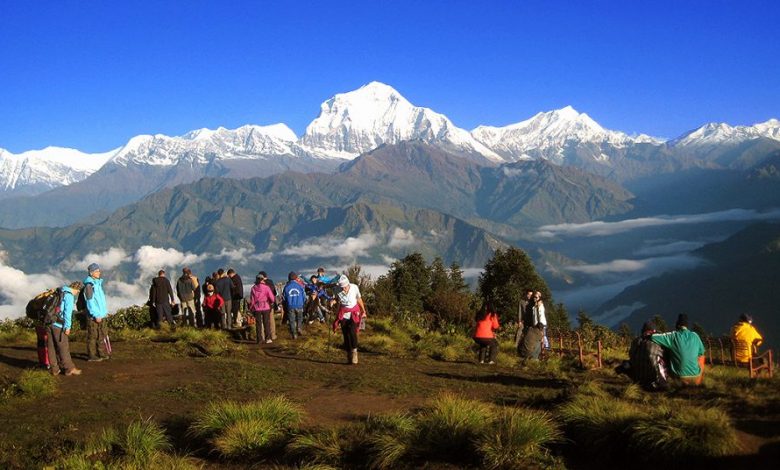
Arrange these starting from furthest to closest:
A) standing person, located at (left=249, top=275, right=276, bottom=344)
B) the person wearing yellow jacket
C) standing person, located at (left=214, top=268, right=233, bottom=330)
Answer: standing person, located at (left=214, top=268, right=233, bottom=330), standing person, located at (left=249, top=275, right=276, bottom=344), the person wearing yellow jacket

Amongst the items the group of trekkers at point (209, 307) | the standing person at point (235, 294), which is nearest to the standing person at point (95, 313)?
the group of trekkers at point (209, 307)

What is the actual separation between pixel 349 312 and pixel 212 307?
299 inches

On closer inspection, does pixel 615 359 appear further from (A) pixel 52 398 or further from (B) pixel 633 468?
(A) pixel 52 398

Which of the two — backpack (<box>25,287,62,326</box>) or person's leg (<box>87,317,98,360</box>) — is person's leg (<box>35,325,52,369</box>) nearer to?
backpack (<box>25,287,62,326</box>)

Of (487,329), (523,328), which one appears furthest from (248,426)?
(523,328)

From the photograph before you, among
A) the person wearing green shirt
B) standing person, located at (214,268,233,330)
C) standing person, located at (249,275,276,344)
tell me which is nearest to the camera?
the person wearing green shirt

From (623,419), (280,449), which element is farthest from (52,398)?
(623,419)

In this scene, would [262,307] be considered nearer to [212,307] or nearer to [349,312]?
[212,307]

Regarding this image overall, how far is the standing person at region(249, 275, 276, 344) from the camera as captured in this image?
1802 cm

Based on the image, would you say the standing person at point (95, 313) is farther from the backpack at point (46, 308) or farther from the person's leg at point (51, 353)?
the person's leg at point (51, 353)

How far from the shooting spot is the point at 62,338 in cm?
1317

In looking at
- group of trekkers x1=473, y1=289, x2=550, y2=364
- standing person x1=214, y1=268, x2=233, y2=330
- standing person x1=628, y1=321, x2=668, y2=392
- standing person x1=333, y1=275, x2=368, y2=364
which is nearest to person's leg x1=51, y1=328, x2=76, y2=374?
standing person x1=333, y1=275, x2=368, y2=364

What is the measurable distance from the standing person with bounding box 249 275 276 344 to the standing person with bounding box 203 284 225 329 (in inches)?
106

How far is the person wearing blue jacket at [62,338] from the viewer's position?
13062 mm
